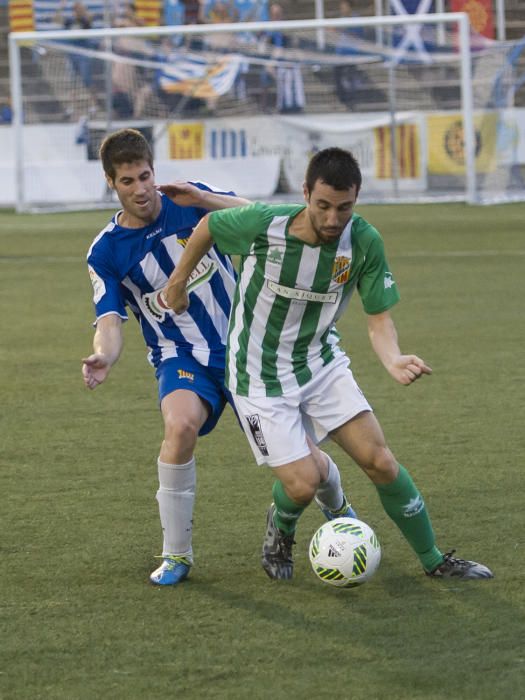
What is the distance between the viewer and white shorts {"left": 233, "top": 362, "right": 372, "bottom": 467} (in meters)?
4.48

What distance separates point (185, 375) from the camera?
4.88 metres

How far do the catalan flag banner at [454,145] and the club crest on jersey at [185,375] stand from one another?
1524 centimetres

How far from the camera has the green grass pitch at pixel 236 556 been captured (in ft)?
12.2

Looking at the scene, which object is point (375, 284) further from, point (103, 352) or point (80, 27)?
point (80, 27)

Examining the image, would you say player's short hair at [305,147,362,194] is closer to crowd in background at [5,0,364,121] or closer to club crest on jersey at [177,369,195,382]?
club crest on jersey at [177,369,195,382]

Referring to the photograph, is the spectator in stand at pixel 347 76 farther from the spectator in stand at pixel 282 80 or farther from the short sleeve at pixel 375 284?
the short sleeve at pixel 375 284

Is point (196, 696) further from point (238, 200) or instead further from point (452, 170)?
point (452, 170)

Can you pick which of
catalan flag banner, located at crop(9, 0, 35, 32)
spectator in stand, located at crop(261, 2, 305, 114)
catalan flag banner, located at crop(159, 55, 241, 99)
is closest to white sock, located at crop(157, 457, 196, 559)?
spectator in stand, located at crop(261, 2, 305, 114)

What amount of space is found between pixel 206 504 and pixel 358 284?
4.87 feet

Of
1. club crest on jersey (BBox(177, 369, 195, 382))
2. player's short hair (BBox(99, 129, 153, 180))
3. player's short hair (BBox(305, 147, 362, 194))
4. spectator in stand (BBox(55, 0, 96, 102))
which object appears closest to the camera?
player's short hair (BBox(305, 147, 362, 194))

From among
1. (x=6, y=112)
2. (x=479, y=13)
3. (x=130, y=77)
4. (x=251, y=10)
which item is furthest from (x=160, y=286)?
(x=479, y=13)

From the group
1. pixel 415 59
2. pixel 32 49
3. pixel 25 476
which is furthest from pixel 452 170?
pixel 25 476

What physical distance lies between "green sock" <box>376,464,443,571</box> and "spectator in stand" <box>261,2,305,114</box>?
16170mm

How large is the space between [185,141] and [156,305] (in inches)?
607
